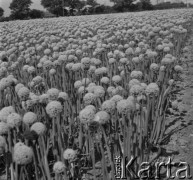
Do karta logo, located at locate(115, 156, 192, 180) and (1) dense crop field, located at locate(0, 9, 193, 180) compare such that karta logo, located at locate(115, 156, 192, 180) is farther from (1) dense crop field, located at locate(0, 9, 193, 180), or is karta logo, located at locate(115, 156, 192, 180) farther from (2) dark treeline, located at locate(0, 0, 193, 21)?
(2) dark treeline, located at locate(0, 0, 193, 21)

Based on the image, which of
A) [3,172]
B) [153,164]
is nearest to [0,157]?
[3,172]

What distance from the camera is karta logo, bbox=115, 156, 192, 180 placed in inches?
93.0

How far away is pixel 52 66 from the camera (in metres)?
4.74

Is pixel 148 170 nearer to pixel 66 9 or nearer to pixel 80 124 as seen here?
pixel 80 124

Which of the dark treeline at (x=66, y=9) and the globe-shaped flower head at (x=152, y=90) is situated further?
the dark treeline at (x=66, y=9)

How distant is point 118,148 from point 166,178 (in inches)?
19.4

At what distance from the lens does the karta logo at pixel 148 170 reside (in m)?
2.36

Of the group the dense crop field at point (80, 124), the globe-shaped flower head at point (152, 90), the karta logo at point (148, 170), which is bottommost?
the karta logo at point (148, 170)

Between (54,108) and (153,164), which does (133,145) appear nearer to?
(153,164)

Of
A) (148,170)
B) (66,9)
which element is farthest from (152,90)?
(66,9)

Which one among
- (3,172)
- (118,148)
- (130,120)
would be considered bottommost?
(3,172)

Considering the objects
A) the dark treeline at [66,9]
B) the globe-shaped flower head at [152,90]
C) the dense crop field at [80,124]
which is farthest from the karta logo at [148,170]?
the dark treeline at [66,9]

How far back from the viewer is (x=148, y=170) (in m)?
2.58

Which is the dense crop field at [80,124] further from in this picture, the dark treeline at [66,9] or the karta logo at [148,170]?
the dark treeline at [66,9]
